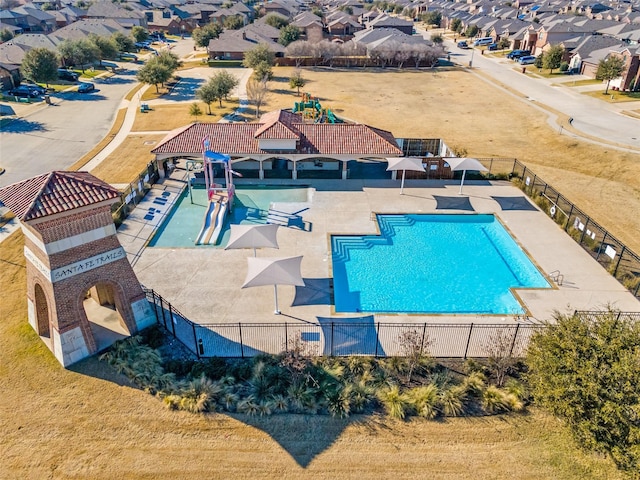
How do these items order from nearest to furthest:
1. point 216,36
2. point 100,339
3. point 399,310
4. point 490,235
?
point 100,339 < point 399,310 < point 490,235 < point 216,36

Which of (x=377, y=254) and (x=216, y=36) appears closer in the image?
(x=377, y=254)

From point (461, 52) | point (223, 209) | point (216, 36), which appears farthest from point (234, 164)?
point (461, 52)

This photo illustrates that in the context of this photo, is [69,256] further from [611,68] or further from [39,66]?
[611,68]

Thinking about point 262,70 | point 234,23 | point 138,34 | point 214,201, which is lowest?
point 214,201

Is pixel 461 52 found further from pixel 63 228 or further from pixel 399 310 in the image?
pixel 63 228

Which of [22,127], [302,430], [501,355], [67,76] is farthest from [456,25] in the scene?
[302,430]

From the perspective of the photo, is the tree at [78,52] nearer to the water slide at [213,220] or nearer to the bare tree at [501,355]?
the water slide at [213,220]

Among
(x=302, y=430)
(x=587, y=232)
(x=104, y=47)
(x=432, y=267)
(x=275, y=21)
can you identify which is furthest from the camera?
(x=275, y=21)
